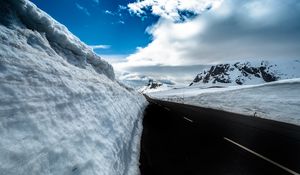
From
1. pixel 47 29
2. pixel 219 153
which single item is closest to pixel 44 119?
pixel 219 153

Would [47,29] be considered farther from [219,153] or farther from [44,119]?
[219,153]

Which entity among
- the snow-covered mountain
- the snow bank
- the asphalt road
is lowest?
the asphalt road

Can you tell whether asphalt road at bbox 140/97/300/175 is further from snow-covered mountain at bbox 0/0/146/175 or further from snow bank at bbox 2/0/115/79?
snow bank at bbox 2/0/115/79

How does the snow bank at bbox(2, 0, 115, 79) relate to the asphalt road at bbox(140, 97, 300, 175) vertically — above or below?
above

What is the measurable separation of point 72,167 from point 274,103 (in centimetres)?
3101

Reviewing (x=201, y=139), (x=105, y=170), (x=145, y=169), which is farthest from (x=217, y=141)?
(x=105, y=170)

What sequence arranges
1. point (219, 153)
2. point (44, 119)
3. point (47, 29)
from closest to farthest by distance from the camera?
1. point (44, 119)
2. point (219, 153)
3. point (47, 29)

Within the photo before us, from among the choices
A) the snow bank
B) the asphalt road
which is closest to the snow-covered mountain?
the snow bank

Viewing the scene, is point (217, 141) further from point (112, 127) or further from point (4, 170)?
point (4, 170)

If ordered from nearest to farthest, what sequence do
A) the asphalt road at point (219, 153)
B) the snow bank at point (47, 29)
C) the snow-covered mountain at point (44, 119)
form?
1. the snow-covered mountain at point (44, 119)
2. the asphalt road at point (219, 153)
3. the snow bank at point (47, 29)

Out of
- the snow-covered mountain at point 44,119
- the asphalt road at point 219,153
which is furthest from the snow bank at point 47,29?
the asphalt road at point 219,153

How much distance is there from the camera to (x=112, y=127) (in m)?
7.88

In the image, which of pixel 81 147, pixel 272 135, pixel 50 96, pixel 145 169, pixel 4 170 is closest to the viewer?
pixel 4 170

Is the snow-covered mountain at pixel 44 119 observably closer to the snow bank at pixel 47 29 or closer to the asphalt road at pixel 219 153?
the snow bank at pixel 47 29
